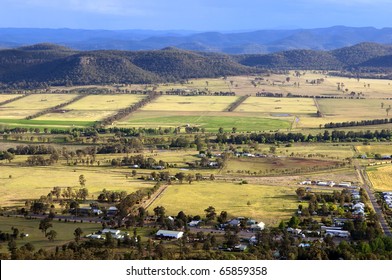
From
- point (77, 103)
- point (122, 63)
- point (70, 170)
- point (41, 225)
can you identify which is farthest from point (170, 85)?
point (41, 225)

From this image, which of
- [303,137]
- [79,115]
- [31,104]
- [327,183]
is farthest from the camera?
[31,104]

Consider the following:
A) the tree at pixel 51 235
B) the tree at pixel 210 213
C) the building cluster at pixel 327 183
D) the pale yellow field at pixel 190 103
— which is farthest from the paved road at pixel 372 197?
the pale yellow field at pixel 190 103

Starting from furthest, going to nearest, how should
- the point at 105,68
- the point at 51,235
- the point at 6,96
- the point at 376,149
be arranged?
the point at 105,68 → the point at 6,96 → the point at 376,149 → the point at 51,235

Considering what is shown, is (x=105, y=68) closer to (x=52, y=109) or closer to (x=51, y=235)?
(x=52, y=109)

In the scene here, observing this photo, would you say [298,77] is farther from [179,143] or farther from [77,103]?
[179,143]

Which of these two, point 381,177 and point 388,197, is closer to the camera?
point 388,197

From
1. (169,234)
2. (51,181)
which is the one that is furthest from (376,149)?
(169,234)

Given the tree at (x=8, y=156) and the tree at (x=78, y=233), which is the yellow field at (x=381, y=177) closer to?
the tree at (x=78, y=233)
